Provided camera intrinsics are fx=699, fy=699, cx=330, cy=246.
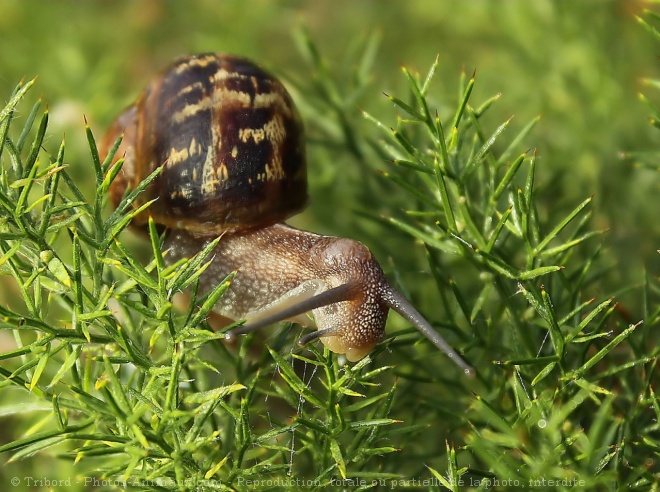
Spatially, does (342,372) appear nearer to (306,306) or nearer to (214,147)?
(306,306)

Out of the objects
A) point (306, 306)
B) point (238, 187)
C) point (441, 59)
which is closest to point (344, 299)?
point (306, 306)

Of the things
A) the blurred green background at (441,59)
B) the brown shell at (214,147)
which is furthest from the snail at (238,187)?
the blurred green background at (441,59)

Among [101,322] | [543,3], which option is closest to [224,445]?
[101,322]

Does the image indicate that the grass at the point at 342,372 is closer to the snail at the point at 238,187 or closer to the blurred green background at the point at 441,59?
the snail at the point at 238,187

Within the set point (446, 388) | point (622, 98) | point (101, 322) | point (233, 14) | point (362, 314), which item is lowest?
point (446, 388)

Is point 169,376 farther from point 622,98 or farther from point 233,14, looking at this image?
point 233,14

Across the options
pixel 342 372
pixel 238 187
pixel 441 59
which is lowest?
pixel 342 372

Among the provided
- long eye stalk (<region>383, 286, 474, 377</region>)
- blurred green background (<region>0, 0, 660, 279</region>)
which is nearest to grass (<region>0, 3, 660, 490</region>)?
long eye stalk (<region>383, 286, 474, 377</region>)
